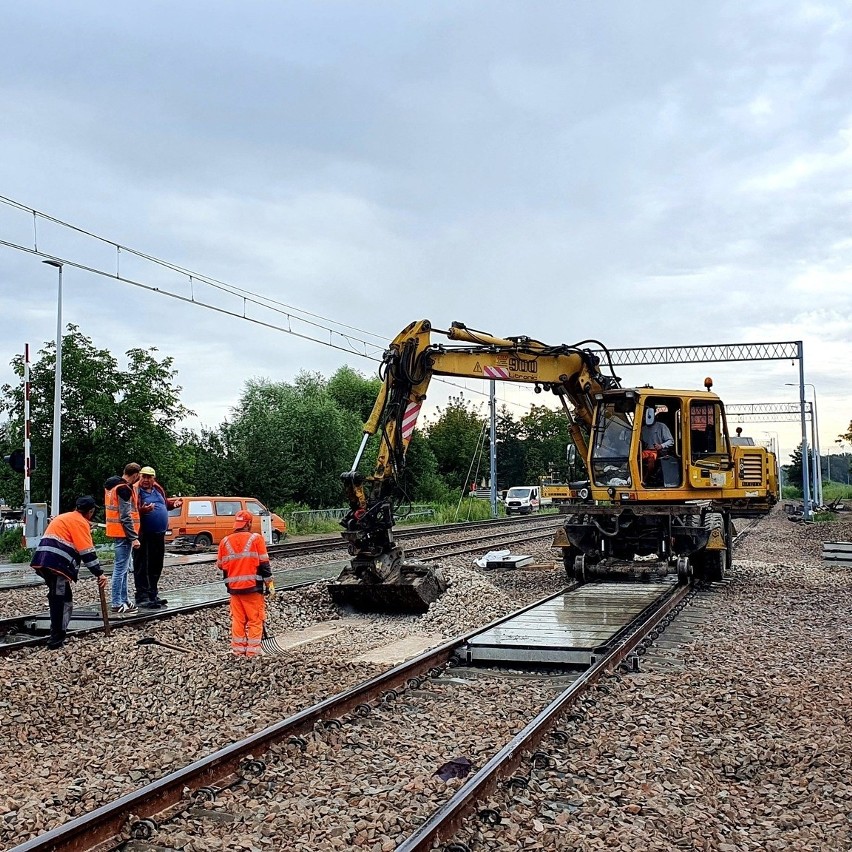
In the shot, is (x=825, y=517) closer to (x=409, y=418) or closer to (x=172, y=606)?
(x=409, y=418)

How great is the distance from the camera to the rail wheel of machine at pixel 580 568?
1425cm

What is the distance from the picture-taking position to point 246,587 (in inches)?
333

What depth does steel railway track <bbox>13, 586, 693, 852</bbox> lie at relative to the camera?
4.36 meters

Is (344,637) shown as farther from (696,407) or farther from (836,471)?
(836,471)

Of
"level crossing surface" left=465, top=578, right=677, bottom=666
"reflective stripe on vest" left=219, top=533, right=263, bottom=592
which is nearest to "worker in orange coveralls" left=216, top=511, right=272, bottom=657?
"reflective stripe on vest" left=219, top=533, right=263, bottom=592

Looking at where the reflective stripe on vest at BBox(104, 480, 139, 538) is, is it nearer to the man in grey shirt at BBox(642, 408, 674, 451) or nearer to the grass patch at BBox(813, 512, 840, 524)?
the man in grey shirt at BBox(642, 408, 674, 451)

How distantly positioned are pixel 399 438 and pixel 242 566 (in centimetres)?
383

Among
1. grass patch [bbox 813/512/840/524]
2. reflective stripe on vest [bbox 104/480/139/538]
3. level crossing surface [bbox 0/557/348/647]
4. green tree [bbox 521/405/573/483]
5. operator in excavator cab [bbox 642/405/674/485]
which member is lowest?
grass patch [bbox 813/512/840/524]

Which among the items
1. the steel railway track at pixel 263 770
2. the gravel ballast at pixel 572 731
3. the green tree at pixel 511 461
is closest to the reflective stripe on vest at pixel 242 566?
the gravel ballast at pixel 572 731

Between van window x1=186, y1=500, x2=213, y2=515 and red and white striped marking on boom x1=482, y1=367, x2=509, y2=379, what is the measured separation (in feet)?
39.5

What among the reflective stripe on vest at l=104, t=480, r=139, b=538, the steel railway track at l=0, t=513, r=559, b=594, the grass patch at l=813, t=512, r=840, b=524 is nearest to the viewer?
the reflective stripe on vest at l=104, t=480, r=139, b=538

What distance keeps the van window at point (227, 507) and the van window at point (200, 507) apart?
0.22 meters

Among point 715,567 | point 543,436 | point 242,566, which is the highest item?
point 543,436

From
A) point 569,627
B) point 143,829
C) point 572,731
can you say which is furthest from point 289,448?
point 143,829
